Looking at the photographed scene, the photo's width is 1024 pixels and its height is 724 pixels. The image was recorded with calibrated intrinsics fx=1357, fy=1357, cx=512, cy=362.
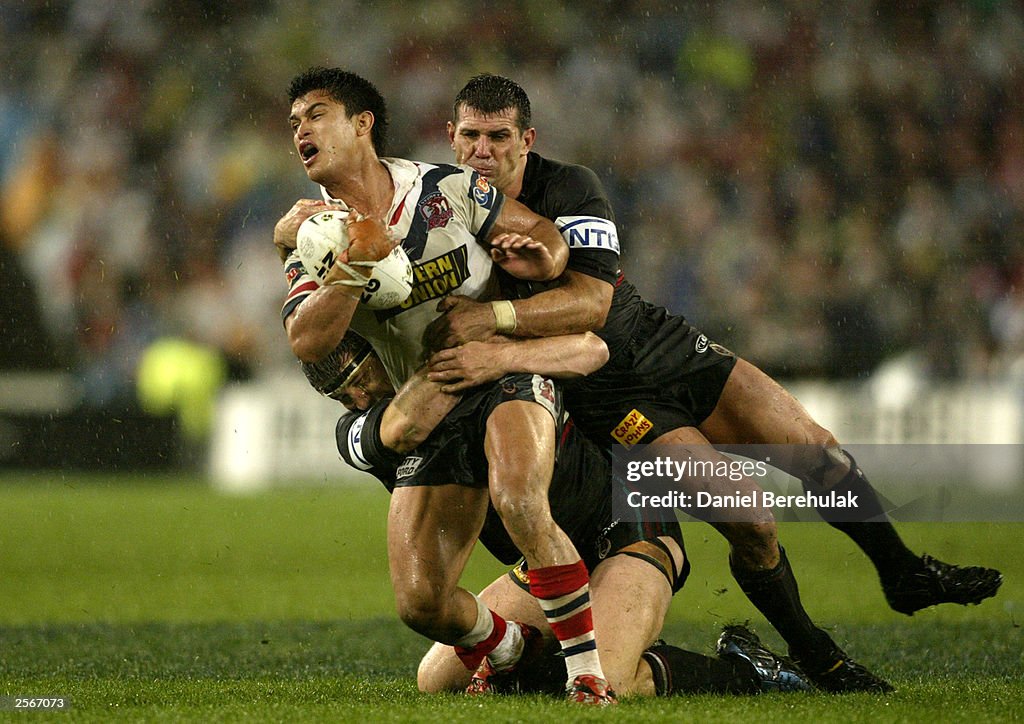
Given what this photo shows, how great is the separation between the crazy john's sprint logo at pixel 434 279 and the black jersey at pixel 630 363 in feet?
1.55

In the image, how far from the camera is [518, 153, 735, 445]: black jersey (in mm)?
4664

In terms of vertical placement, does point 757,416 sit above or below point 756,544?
above

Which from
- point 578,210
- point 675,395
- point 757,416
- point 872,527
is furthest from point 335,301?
point 872,527

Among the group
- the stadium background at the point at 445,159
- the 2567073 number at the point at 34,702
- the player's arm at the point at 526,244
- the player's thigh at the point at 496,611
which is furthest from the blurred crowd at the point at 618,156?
the 2567073 number at the point at 34,702

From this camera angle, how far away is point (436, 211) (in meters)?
4.27

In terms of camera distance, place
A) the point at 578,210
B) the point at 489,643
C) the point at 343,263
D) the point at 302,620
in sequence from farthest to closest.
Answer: the point at 302,620 → the point at 578,210 → the point at 489,643 → the point at 343,263

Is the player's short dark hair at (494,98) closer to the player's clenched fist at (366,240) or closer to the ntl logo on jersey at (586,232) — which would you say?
the ntl logo on jersey at (586,232)

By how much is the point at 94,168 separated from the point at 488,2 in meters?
4.74

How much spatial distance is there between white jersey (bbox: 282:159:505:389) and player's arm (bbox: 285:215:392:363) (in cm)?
27

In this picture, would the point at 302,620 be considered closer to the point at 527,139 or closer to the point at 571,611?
the point at 527,139

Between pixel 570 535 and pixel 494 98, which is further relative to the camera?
pixel 494 98

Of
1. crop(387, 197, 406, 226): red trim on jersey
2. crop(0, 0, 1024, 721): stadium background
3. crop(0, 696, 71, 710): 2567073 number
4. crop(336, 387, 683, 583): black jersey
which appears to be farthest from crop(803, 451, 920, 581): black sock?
crop(0, 0, 1024, 721): stadium background

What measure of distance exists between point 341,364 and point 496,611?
3.21 ft

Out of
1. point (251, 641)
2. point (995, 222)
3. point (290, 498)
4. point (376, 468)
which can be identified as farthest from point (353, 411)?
point (995, 222)
